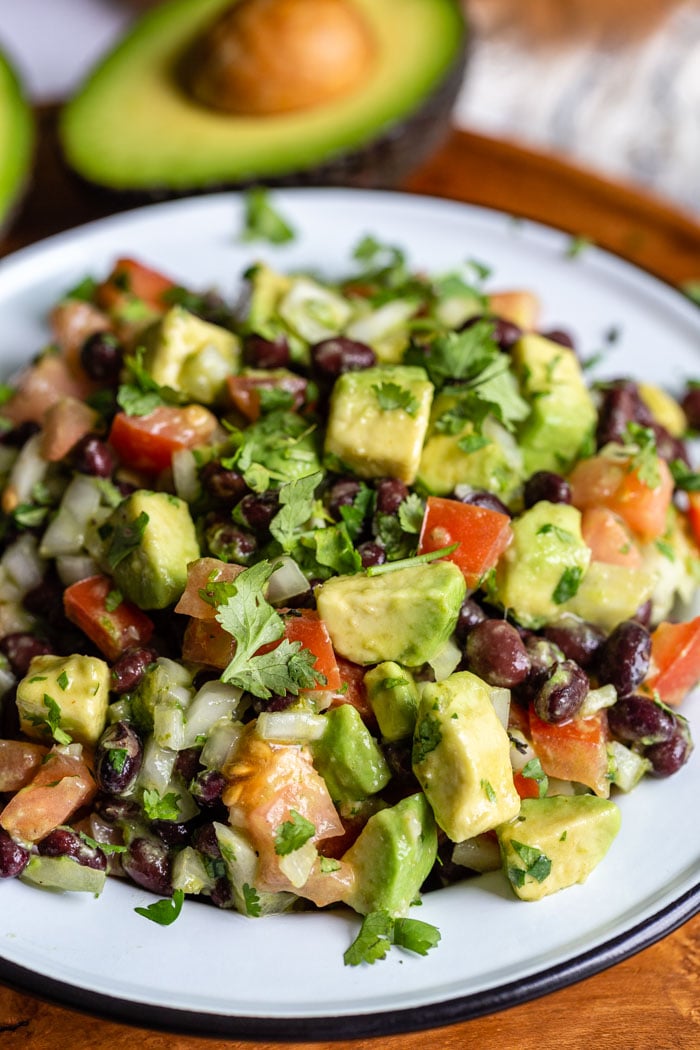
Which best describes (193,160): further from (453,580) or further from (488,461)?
(453,580)

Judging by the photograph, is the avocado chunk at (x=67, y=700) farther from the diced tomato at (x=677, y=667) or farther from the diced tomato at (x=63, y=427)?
the diced tomato at (x=677, y=667)

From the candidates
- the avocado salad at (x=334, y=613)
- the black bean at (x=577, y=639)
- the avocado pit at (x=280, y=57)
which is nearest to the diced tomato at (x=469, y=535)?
the avocado salad at (x=334, y=613)

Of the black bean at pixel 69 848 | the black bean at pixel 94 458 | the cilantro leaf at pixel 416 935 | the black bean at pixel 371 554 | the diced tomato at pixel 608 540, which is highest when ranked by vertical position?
the diced tomato at pixel 608 540

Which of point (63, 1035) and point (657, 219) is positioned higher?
point (657, 219)

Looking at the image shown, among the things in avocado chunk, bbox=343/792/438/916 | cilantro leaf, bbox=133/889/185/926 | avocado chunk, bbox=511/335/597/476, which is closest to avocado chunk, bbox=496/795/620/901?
avocado chunk, bbox=343/792/438/916

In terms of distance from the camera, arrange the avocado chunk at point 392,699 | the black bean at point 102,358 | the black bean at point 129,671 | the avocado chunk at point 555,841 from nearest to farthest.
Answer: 1. the avocado chunk at point 555,841
2. the avocado chunk at point 392,699
3. the black bean at point 129,671
4. the black bean at point 102,358

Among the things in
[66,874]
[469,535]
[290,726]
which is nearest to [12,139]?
[469,535]

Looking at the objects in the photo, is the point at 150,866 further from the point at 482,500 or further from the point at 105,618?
the point at 482,500

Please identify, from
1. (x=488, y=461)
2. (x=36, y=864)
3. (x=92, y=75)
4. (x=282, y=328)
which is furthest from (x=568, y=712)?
(x=92, y=75)
